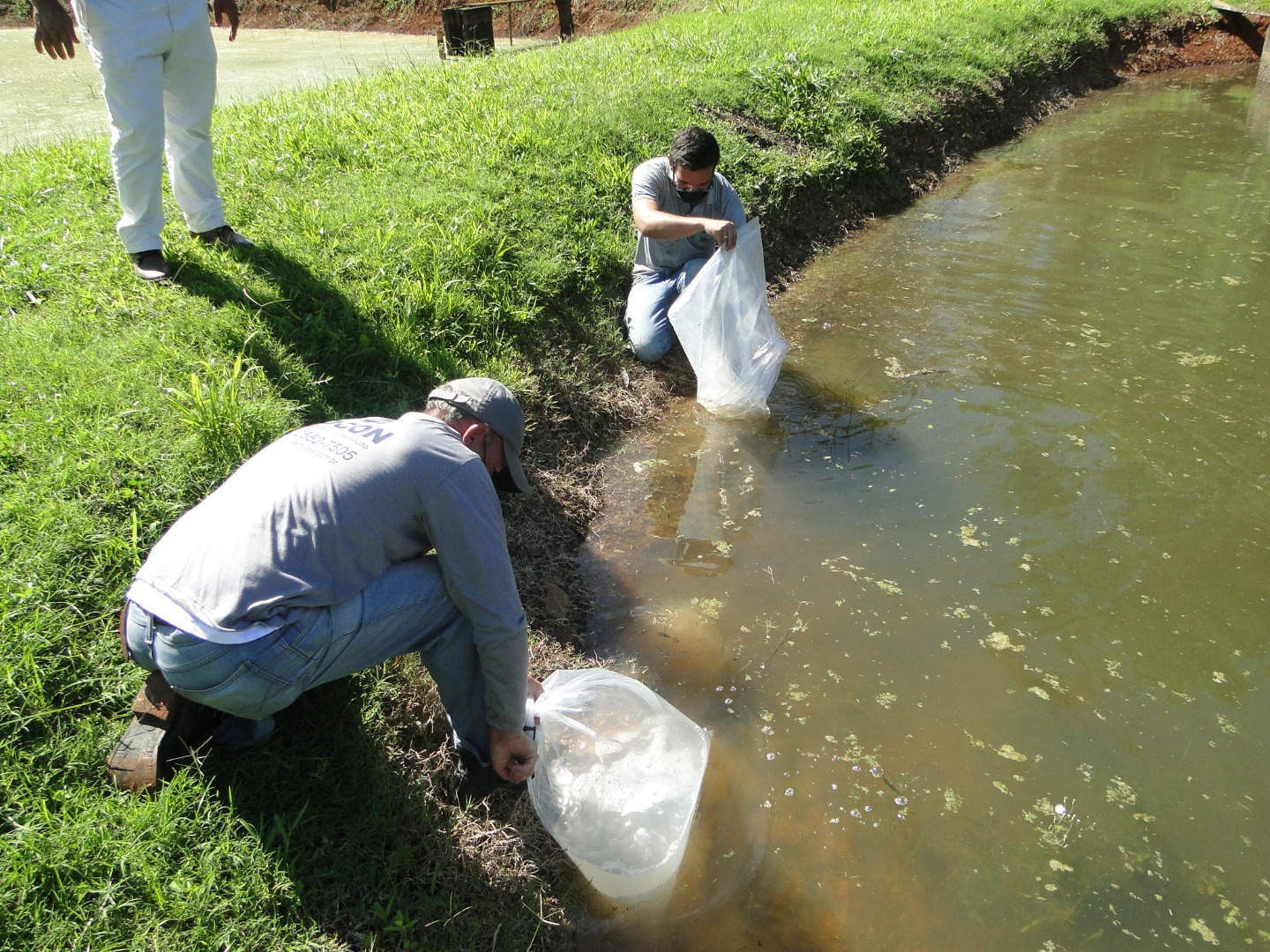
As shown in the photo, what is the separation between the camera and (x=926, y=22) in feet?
32.7

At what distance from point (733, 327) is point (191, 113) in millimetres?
2453

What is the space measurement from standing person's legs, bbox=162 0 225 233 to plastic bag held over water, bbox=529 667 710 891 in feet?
9.21

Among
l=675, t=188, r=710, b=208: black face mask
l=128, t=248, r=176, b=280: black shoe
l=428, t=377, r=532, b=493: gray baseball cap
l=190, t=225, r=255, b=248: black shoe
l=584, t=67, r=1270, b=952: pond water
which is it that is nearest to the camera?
l=428, t=377, r=532, b=493: gray baseball cap

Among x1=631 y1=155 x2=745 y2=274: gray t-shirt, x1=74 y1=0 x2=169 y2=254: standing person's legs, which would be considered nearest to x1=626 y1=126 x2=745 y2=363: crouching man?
x1=631 y1=155 x2=745 y2=274: gray t-shirt

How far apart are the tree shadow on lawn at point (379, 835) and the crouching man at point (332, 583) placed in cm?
25

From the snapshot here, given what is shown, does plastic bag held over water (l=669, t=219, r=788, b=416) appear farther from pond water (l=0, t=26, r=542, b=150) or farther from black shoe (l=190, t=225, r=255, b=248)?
pond water (l=0, t=26, r=542, b=150)

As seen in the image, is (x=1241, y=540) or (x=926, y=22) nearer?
(x=1241, y=540)

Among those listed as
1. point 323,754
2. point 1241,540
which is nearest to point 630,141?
point 1241,540

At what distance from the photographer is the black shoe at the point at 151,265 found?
3.65 m

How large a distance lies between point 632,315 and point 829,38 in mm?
5500

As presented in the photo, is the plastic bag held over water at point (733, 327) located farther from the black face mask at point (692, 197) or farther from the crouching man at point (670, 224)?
the black face mask at point (692, 197)

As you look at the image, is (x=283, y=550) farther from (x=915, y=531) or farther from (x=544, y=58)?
(x=544, y=58)

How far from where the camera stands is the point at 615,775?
232cm

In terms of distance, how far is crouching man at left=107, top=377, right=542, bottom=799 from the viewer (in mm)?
1897
